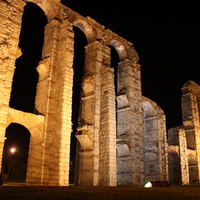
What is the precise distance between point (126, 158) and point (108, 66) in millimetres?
7573

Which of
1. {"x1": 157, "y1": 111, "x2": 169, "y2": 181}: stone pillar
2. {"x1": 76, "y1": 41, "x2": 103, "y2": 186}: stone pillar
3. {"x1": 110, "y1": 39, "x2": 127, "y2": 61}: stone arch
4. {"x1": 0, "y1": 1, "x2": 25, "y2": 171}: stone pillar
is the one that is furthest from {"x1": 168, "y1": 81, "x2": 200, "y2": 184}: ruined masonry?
{"x1": 0, "y1": 1, "x2": 25, "y2": 171}: stone pillar

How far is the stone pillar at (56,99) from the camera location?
14.1 m

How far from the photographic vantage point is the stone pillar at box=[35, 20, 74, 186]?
46.2ft

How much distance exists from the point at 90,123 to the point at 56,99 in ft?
11.6

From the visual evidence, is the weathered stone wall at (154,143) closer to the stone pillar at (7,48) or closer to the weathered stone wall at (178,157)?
the weathered stone wall at (178,157)

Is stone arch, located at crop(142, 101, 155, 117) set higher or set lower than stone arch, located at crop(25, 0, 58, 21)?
lower

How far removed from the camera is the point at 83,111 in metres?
18.8

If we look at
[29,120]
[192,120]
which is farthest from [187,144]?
[29,120]

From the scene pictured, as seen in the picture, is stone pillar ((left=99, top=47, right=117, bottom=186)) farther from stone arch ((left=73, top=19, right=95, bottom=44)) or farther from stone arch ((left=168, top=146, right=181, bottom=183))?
stone arch ((left=168, top=146, right=181, bottom=183))

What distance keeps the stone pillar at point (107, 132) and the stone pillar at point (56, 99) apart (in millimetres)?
3687

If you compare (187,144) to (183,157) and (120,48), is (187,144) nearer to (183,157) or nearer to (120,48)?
(183,157)

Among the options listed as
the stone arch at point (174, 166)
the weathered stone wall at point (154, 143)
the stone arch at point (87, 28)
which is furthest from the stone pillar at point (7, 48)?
the stone arch at point (174, 166)

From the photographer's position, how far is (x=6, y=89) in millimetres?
13117

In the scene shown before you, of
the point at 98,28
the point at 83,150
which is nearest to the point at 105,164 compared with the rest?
the point at 83,150
